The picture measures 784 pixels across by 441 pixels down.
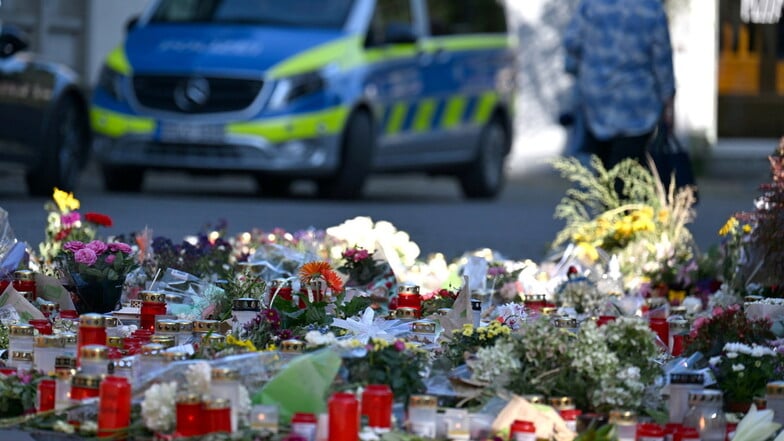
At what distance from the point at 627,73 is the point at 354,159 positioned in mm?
5978

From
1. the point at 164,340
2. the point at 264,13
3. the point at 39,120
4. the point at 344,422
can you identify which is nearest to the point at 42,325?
the point at 164,340

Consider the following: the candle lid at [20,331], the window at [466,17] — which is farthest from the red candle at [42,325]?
the window at [466,17]

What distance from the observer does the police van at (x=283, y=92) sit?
16484 millimetres

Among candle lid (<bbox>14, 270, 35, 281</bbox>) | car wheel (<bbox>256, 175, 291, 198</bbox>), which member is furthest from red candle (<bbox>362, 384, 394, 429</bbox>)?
car wheel (<bbox>256, 175, 291, 198</bbox>)

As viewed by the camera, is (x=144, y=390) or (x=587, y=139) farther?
(x=587, y=139)

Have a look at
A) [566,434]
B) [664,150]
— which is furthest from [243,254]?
[566,434]

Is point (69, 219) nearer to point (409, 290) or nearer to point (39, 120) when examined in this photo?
point (409, 290)

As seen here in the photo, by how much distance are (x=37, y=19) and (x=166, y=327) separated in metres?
16.4

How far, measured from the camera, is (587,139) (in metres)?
11.7

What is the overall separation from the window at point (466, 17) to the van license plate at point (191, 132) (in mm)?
2880

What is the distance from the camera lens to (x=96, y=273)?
24.6 ft

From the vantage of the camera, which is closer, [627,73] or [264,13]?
[627,73]

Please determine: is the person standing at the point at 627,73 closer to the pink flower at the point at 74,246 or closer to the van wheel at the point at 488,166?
the pink flower at the point at 74,246

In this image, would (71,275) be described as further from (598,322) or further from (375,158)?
(375,158)
